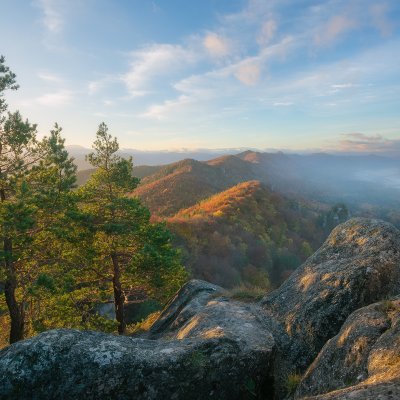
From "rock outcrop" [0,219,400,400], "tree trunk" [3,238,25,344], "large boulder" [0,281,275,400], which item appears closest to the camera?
"rock outcrop" [0,219,400,400]

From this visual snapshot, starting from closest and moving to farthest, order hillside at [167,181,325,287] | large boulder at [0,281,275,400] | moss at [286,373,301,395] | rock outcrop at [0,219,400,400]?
1. rock outcrop at [0,219,400,400]
2. large boulder at [0,281,275,400]
3. moss at [286,373,301,395]
4. hillside at [167,181,325,287]

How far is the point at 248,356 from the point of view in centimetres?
843

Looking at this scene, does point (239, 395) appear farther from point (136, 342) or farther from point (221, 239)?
point (221, 239)

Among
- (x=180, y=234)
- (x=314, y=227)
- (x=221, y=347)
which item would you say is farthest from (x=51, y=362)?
(x=314, y=227)

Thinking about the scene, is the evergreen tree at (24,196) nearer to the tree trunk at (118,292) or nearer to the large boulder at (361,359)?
the tree trunk at (118,292)

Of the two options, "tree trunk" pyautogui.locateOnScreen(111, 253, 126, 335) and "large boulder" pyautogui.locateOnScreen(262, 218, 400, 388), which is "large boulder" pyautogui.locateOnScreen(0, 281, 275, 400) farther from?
"tree trunk" pyautogui.locateOnScreen(111, 253, 126, 335)

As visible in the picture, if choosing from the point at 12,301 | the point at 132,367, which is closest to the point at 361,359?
the point at 132,367

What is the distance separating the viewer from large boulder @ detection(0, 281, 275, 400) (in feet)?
23.1

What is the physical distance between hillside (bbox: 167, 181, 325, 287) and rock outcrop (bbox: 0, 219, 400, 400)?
43.0 metres

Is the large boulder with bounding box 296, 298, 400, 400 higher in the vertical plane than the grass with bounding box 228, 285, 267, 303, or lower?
higher

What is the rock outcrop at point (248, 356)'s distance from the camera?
680 centimetres

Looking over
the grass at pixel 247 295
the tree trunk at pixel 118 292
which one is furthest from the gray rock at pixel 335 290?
the tree trunk at pixel 118 292

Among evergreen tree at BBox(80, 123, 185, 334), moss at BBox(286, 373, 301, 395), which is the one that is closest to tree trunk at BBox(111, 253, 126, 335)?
evergreen tree at BBox(80, 123, 185, 334)

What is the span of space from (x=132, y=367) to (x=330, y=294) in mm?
6483
